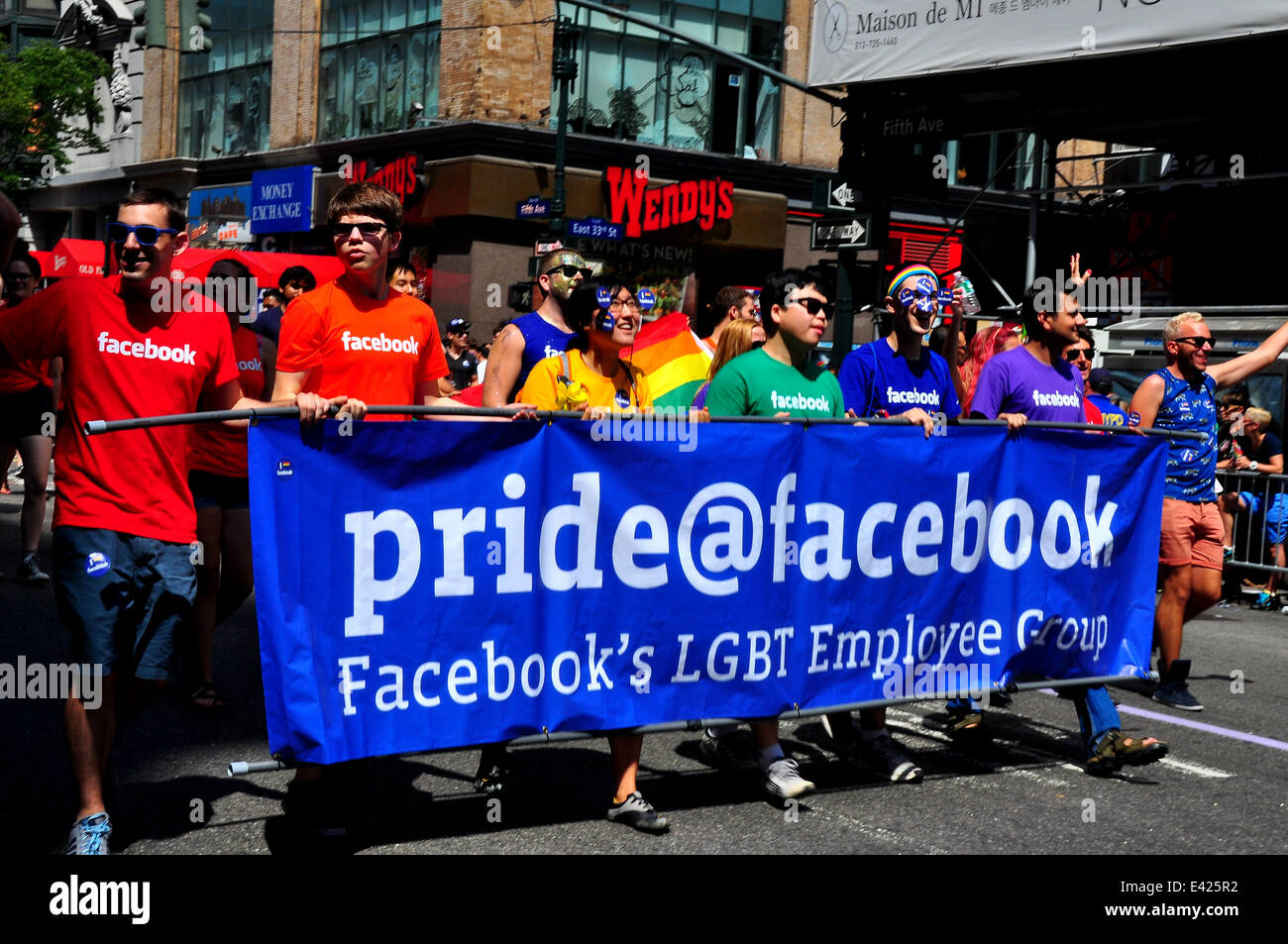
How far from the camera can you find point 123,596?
4.55m

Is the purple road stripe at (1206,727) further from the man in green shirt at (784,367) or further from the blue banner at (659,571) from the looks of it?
the man in green shirt at (784,367)

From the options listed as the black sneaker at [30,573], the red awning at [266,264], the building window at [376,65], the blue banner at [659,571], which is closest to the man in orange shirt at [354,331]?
the blue banner at [659,571]

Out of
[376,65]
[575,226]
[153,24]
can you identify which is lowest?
[575,226]

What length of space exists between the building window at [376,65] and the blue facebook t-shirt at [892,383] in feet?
72.9

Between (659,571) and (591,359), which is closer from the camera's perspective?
(659,571)

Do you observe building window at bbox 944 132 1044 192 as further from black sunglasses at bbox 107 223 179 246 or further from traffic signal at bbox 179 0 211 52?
black sunglasses at bbox 107 223 179 246

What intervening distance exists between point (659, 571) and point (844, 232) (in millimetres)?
13009

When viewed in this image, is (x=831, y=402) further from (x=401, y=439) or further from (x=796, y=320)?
(x=401, y=439)

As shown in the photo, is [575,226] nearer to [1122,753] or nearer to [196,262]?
[196,262]

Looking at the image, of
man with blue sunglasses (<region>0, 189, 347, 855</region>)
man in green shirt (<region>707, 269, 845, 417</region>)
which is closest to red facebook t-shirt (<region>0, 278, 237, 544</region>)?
man with blue sunglasses (<region>0, 189, 347, 855</region>)

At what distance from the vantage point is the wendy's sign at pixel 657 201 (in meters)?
27.8

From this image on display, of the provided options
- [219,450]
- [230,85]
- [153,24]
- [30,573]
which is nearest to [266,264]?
[153,24]

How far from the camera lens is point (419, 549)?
4.85 m
